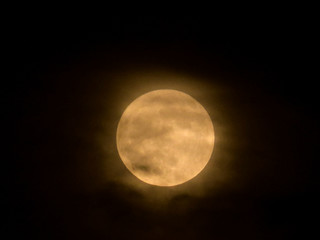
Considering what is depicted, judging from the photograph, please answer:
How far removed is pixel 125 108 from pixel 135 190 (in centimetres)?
152

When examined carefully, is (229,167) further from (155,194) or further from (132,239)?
(132,239)

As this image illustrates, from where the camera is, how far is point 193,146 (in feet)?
11.8

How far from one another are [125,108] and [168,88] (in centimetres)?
77

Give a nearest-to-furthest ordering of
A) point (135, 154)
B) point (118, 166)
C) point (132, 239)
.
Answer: point (135, 154) → point (118, 166) → point (132, 239)

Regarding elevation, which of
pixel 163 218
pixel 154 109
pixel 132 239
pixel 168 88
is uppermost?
pixel 168 88

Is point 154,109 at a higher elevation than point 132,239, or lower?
higher

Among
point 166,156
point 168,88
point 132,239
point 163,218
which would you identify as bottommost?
point 132,239

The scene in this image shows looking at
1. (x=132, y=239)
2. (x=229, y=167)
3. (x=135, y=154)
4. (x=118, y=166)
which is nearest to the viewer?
(x=135, y=154)

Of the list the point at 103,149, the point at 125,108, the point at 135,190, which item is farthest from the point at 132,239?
the point at 125,108

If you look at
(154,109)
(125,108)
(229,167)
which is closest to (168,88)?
(154,109)

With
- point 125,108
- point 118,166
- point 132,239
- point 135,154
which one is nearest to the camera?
point 135,154

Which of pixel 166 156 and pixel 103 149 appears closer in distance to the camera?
pixel 166 156

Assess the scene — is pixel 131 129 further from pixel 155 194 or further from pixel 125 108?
pixel 155 194

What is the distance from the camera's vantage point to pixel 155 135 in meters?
3.55
